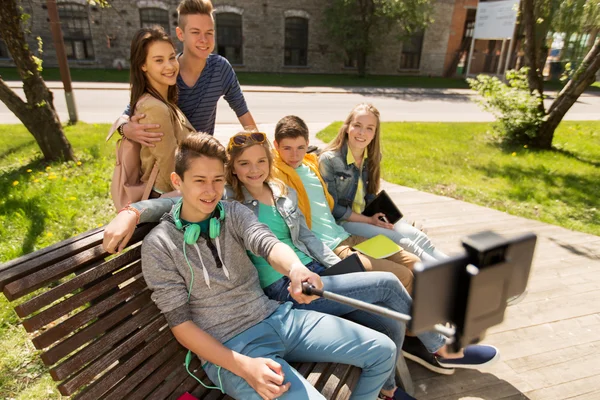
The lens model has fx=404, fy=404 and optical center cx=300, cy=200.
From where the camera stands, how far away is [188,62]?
8.70 ft

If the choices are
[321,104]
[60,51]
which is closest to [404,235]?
[60,51]

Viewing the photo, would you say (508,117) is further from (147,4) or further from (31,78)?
(147,4)

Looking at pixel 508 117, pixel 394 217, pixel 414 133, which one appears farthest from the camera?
pixel 414 133

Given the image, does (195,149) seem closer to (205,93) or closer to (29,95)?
(205,93)

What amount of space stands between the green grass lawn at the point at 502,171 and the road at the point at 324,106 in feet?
6.60

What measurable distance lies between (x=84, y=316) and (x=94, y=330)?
0.07 meters

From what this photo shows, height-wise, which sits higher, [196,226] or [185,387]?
[196,226]

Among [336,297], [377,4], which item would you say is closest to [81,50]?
[377,4]

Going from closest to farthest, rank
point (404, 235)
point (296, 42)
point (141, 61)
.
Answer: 1. point (141, 61)
2. point (404, 235)
3. point (296, 42)

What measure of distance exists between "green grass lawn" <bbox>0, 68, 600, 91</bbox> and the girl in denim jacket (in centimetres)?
1476

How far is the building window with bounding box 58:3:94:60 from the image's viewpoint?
1975cm

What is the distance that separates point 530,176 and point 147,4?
64.1 ft

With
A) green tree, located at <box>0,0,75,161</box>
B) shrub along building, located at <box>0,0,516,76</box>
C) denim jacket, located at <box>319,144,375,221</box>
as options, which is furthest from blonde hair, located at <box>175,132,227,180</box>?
shrub along building, located at <box>0,0,516,76</box>

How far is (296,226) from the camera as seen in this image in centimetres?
244
